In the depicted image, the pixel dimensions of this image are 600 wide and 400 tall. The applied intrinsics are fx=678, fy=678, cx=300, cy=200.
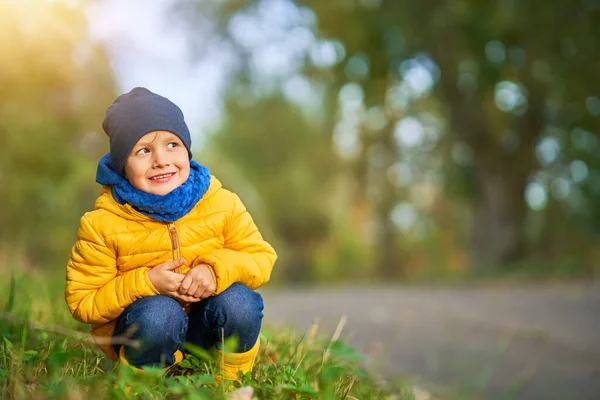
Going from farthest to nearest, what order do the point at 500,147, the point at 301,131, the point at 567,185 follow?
the point at 301,131, the point at 567,185, the point at 500,147

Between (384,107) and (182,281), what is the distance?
1858 centimetres

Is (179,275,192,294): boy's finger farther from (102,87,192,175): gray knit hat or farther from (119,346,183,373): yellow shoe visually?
(102,87,192,175): gray knit hat

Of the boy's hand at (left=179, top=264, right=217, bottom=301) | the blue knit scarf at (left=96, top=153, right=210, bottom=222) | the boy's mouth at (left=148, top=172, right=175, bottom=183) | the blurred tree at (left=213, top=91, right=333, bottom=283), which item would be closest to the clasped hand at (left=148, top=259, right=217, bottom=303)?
the boy's hand at (left=179, top=264, right=217, bottom=301)

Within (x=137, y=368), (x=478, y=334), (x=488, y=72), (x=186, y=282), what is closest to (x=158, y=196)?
(x=186, y=282)

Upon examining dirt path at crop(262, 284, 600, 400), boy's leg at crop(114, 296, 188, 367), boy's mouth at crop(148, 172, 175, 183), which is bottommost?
dirt path at crop(262, 284, 600, 400)

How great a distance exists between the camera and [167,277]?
7.32 ft

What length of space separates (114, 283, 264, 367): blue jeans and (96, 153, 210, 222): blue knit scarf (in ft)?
0.94

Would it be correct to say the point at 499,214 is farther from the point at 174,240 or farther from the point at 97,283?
the point at 97,283

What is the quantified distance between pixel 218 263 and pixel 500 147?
468 inches

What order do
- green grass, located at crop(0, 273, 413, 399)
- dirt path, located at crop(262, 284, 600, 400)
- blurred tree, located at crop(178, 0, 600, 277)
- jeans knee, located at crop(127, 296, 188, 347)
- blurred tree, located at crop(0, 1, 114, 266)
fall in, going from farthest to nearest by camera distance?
blurred tree, located at crop(178, 0, 600, 277)
blurred tree, located at crop(0, 1, 114, 266)
dirt path, located at crop(262, 284, 600, 400)
jeans knee, located at crop(127, 296, 188, 347)
green grass, located at crop(0, 273, 413, 399)

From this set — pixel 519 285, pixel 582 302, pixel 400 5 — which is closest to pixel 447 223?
pixel 400 5

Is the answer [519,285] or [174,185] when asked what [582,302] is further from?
[174,185]

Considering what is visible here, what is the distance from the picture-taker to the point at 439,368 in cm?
424

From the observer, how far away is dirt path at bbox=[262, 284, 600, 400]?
12.8 ft
